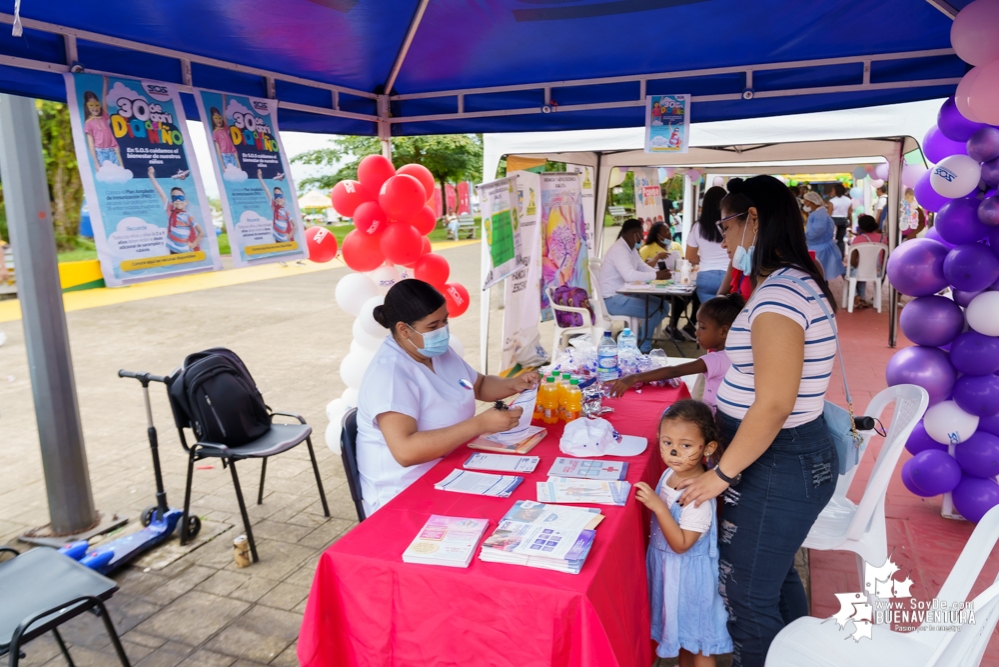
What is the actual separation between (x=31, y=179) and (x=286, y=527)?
2228 mm

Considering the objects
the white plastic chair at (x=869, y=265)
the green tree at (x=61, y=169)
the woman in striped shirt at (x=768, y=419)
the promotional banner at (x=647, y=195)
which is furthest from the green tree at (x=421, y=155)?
the woman in striped shirt at (x=768, y=419)

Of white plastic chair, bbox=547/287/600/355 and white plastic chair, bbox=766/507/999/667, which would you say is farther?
white plastic chair, bbox=547/287/600/355

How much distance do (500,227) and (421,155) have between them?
2038 centimetres

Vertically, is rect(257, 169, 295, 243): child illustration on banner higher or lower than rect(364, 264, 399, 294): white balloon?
higher

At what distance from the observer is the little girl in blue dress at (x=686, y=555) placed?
2.08 m

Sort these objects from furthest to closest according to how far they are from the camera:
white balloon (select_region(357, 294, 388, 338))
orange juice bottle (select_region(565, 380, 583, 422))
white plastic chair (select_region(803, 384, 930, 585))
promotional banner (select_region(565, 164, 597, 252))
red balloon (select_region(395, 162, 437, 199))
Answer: promotional banner (select_region(565, 164, 597, 252)) < red balloon (select_region(395, 162, 437, 199)) < white balloon (select_region(357, 294, 388, 338)) < orange juice bottle (select_region(565, 380, 583, 422)) < white plastic chair (select_region(803, 384, 930, 585))

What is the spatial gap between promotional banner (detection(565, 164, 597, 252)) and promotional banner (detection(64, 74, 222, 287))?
5949 mm

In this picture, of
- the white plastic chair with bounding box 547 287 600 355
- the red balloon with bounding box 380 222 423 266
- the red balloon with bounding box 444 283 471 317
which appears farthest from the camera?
the white plastic chair with bounding box 547 287 600 355

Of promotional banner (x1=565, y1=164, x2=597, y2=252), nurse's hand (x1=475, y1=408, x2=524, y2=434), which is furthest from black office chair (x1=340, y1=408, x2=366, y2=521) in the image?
promotional banner (x1=565, y1=164, x2=597, y2=252)

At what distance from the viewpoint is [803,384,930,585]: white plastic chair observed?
2.51 m

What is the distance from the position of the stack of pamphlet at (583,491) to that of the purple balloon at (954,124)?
267cm

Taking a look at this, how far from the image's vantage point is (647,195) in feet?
42.7

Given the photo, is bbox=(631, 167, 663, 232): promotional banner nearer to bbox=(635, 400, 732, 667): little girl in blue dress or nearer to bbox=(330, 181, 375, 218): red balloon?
bbox=(330, 181, 375, 218): red balloon

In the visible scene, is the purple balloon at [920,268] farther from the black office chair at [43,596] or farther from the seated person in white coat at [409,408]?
the black office chair at [43,596]
